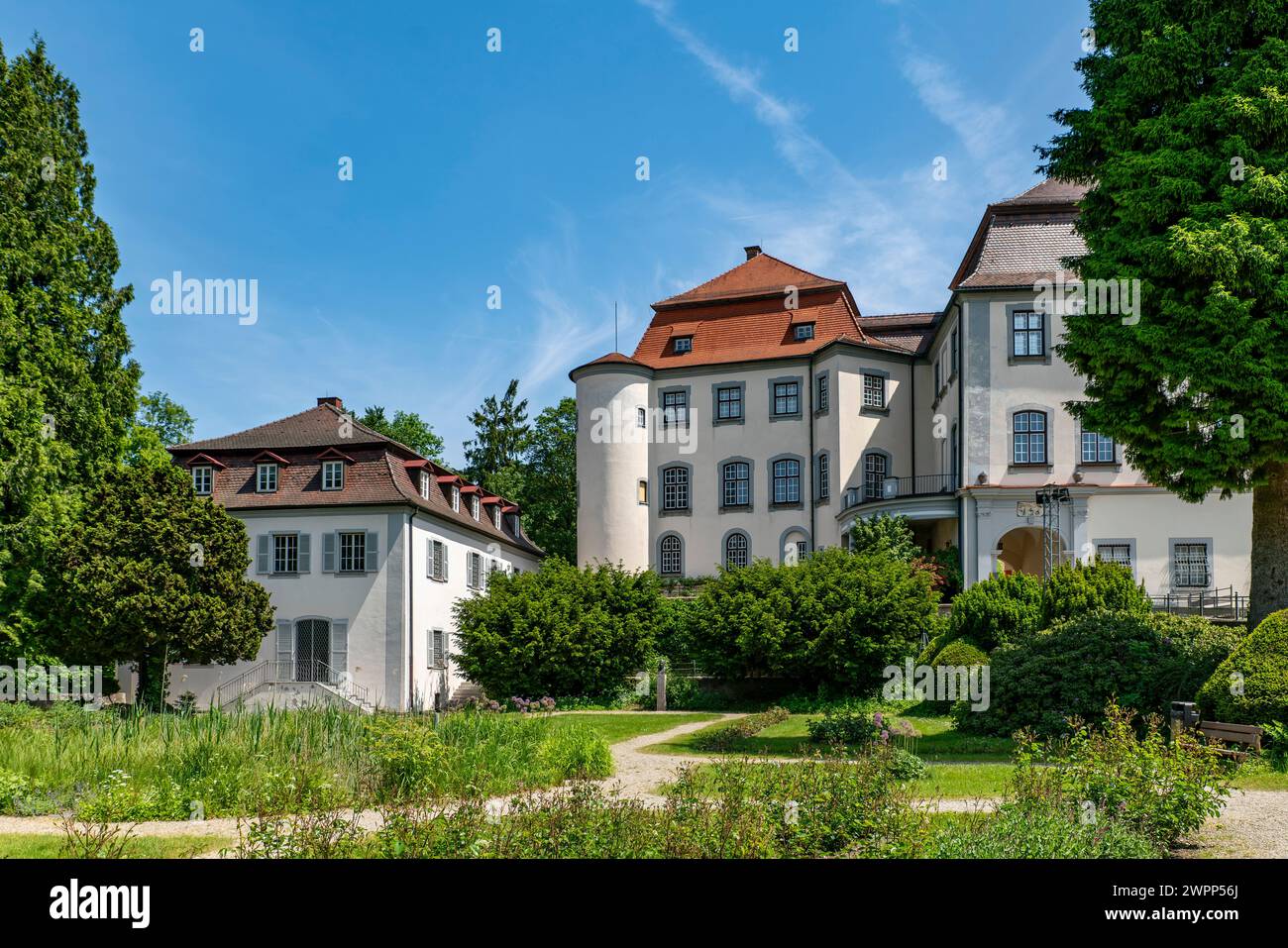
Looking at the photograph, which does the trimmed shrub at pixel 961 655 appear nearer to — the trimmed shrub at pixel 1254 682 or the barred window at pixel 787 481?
the trimmed shrub at pixel 1254 682

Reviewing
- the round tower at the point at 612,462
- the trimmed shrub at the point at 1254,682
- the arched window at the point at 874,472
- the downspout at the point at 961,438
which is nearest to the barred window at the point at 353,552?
the round tower at the point at 612,462

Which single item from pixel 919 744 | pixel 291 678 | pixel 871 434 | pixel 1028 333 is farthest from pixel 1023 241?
pixel 291 678

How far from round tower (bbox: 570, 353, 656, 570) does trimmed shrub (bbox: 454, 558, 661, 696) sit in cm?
916

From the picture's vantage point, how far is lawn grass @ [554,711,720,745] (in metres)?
21.3

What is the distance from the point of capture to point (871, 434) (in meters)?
39.1

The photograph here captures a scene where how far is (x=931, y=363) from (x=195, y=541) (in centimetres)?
2521

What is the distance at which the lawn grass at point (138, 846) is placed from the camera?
8969 millimetres

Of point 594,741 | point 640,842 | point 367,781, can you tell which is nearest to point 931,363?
point 594,741

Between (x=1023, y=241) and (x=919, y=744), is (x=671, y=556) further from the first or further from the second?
(x=919, y=744)

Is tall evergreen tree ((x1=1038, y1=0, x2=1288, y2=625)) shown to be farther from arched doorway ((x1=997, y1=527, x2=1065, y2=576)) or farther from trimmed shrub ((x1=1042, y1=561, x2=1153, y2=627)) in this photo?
arched doorway ((x1=997, y1=527, x2=1065, y2=576))

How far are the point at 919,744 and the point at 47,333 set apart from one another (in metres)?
21.9

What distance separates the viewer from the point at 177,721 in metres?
14.6

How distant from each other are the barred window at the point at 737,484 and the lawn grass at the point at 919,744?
65.9ft
